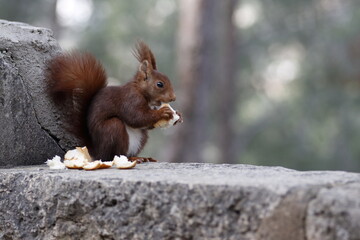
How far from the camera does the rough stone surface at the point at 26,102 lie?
9.47 feet

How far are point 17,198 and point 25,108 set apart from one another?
59 cm

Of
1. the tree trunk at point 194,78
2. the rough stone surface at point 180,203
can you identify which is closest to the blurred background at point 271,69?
the tree trunk at point 194,78

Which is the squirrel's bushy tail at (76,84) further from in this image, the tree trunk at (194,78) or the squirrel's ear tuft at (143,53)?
the tree trunk at (194,78)

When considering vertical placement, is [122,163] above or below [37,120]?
below

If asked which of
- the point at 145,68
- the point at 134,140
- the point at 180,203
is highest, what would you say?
the point at 145,68

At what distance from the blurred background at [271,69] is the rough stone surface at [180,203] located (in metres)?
9.53

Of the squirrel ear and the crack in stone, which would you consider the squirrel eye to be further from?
the crack in stone

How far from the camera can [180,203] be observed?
6.55ft

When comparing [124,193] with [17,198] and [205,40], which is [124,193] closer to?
[17,198]

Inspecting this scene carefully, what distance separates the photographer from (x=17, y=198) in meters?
2.47

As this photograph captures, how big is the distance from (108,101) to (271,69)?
1305 cm

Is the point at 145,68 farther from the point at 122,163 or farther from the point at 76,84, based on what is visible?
the point at 122,163

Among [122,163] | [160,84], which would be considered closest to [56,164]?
[122,163]

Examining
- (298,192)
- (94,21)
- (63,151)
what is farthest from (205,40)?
(94,21)
